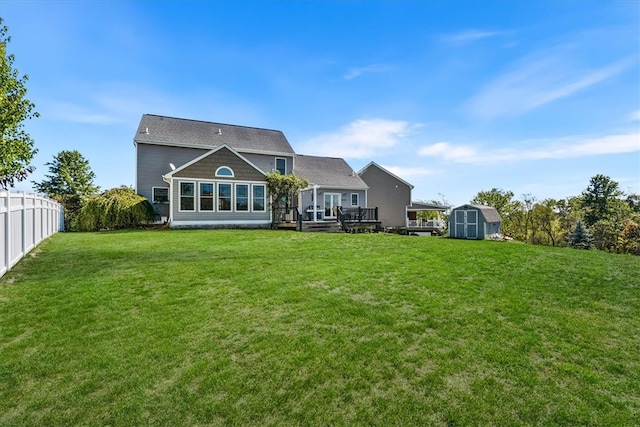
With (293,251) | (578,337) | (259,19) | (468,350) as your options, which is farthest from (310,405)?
(259,19)

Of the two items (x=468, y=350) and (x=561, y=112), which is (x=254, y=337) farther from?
(x=561, y=112)

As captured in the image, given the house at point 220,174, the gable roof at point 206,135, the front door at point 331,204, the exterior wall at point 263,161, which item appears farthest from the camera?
the front door at point 331,204

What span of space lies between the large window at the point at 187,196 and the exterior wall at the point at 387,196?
15.2m

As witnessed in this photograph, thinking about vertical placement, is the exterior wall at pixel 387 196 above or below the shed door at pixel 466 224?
above

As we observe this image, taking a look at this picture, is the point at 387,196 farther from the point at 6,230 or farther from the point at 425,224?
the point at 6,230

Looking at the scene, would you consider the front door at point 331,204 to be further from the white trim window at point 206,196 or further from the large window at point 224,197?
the white trim window at point 206,196

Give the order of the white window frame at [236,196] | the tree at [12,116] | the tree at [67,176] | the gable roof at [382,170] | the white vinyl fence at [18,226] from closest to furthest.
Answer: the white vinyl fence at [18,226], the tree at [12,116], the white window frame at [236,196], the gable roof at [382,170], the tree at [67,176]

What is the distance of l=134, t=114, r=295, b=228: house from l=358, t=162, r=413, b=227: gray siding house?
7827 mm

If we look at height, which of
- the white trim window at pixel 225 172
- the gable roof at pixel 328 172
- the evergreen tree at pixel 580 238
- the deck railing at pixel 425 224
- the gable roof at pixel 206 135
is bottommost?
the evergreen tree at pixel 580 238

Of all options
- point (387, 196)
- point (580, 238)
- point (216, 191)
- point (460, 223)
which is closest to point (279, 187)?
point (216, 191)

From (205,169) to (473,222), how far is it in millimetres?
18697

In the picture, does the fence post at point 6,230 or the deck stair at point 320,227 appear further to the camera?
the deck stair at point 320,227

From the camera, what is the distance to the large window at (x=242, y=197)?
17984 mm

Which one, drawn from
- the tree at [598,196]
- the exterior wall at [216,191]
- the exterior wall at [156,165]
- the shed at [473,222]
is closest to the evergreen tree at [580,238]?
the shed at [473,222]
